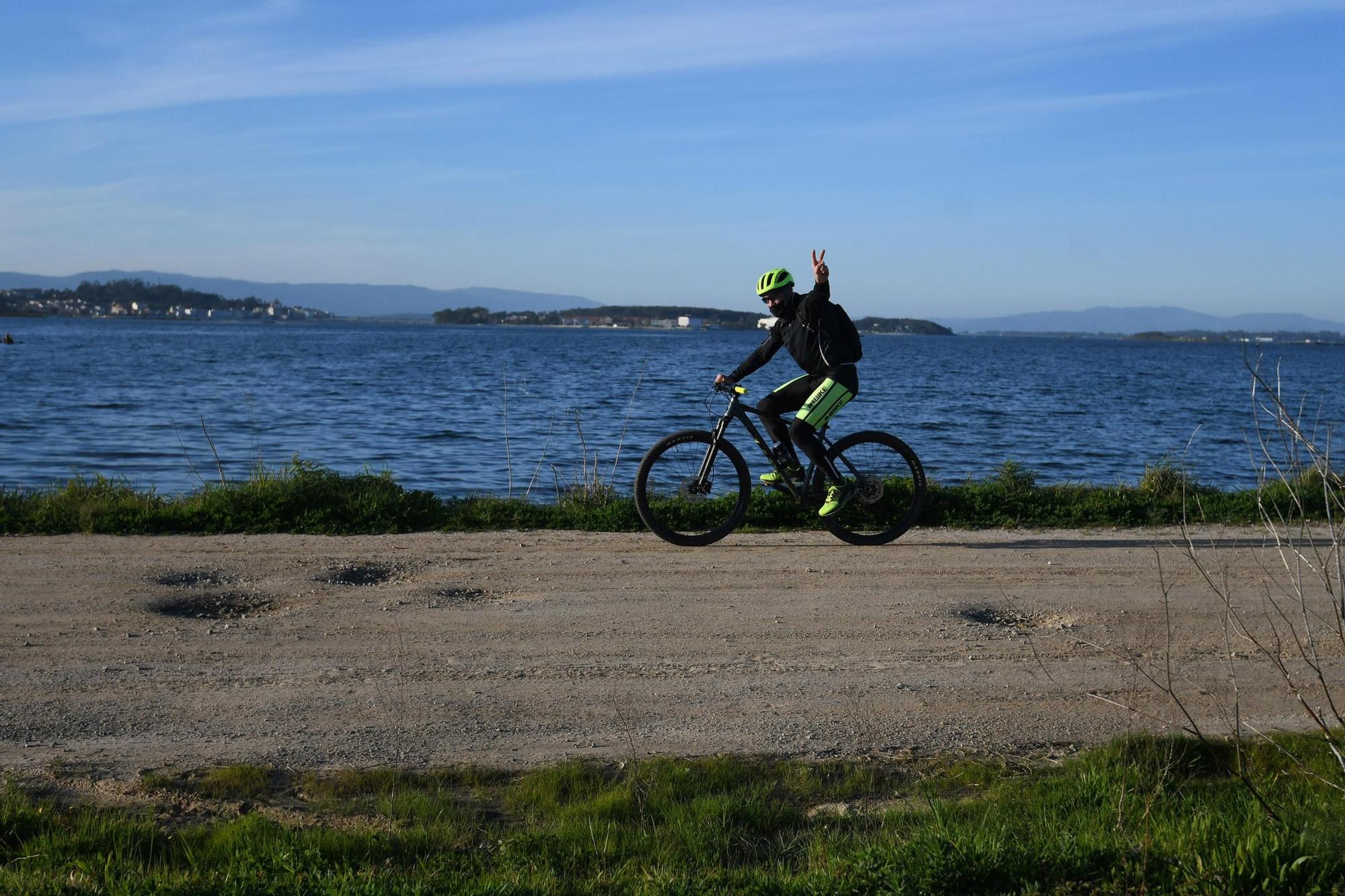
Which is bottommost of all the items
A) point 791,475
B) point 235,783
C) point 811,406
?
point 235,783

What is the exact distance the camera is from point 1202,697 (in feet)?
20.8

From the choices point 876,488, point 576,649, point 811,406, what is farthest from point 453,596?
point 876,488

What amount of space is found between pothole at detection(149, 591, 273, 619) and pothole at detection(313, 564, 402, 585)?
609mm

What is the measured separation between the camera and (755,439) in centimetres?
1027

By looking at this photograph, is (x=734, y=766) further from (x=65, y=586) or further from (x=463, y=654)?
(x=65, y=586)

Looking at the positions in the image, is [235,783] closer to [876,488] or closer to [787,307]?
[787,307]

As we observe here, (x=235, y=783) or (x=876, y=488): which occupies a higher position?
(x=876, y=488)

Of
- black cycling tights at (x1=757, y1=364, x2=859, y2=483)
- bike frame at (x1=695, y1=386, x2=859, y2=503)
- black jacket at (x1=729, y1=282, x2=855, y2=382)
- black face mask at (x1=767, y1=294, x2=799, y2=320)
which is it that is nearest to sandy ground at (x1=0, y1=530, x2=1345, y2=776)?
bike frame at (x1=695, y1=386, x2=859, y2=503)

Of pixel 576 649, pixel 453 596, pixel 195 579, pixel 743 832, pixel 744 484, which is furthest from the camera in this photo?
pixel 744 484

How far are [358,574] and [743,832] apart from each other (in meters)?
4.93

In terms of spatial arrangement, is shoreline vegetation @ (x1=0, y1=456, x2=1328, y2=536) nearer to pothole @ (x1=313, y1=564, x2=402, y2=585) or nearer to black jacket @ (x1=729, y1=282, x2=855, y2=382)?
pothole @ (x1=313, y1=564, x2=402, y2=585)

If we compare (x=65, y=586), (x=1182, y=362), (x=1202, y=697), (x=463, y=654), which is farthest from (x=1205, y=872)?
(x=1182, y=362)

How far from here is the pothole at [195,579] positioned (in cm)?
836

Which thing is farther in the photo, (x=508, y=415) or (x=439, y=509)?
(x=508, y=415)
